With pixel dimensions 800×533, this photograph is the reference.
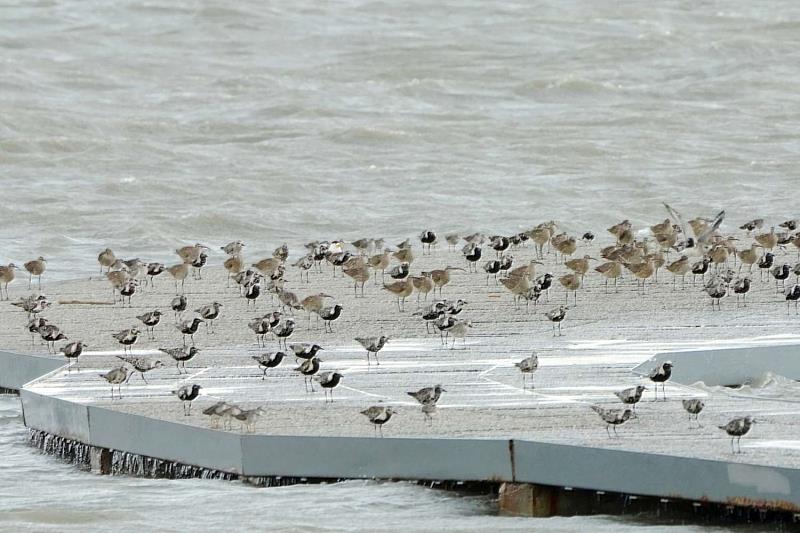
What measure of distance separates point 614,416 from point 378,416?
144cm

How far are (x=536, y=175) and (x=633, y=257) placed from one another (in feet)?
52.2

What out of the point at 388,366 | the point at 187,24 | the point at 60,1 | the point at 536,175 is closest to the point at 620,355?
the point at 388,366

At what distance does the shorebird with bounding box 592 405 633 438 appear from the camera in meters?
11.3

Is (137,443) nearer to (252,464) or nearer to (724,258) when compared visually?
(252,464)

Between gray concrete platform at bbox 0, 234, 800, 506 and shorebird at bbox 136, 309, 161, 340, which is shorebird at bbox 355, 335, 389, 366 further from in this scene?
shorebird at bbox 136, 309, 161, 340

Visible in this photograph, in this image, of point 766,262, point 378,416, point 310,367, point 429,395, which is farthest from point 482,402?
point 766,262

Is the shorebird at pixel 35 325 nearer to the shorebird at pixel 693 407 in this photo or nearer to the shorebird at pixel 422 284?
the shorebird at pixel 422 284

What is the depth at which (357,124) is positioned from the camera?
37.7 m

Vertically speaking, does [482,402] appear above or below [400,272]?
below

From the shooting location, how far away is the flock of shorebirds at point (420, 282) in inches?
505

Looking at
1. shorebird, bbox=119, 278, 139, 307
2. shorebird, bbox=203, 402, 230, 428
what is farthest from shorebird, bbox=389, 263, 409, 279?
shorebird, bbox=203, 402, 230, 428

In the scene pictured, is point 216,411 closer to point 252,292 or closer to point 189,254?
point 252,292

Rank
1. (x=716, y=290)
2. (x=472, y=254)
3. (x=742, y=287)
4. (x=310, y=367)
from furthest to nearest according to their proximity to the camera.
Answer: (x=472, y=254), (x=742, y=287), (x=716, y=290), (x=310, y=367)

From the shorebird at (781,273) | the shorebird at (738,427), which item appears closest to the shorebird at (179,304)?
the shorebird at (781,273)
